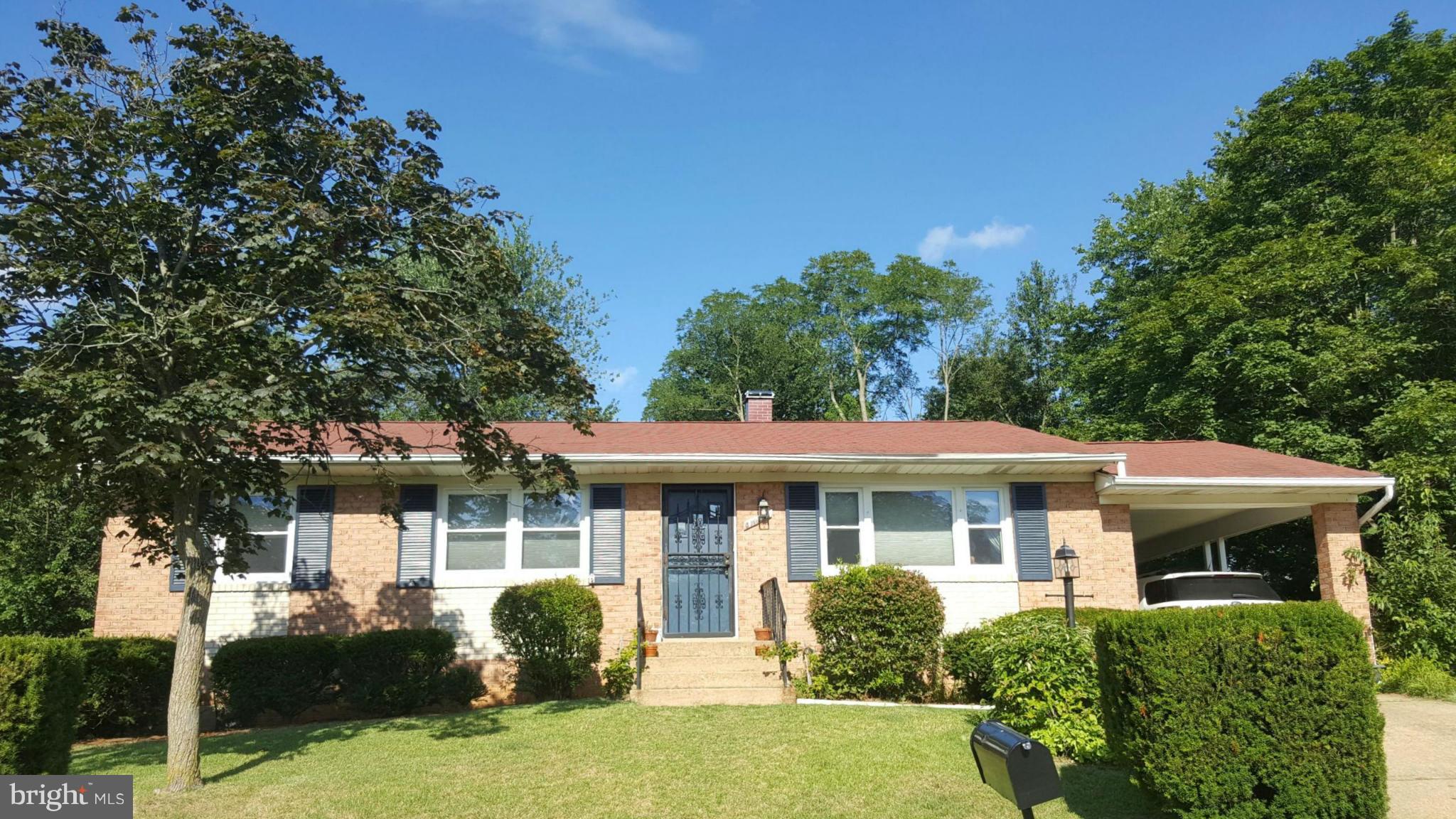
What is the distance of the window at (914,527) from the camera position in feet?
45.8

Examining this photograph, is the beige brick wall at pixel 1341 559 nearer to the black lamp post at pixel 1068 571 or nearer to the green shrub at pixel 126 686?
the black lamp post at pixel 1068 571

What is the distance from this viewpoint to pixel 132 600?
508 inches

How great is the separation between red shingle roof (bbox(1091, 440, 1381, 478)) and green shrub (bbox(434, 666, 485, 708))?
942cm

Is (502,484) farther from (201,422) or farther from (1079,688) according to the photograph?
(1079,688)

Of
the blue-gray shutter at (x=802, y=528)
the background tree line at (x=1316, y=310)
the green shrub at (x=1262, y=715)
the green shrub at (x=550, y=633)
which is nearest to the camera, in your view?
the green shrub at (x=1262, y=715)

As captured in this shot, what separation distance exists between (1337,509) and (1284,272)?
27.6 ft

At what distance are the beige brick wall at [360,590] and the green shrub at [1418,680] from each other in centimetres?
1266

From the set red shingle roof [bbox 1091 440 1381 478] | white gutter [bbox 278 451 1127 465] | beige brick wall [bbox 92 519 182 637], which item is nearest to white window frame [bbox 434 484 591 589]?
white gutter [bbox 278 451 1127 465]

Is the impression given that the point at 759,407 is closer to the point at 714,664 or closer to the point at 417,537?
the point at 714,664

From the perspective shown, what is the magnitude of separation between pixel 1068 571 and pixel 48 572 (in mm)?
17950

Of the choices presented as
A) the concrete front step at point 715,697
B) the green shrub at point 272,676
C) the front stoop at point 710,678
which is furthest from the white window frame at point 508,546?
the concrete front step at point 715,697

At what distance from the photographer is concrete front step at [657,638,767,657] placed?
489 inches

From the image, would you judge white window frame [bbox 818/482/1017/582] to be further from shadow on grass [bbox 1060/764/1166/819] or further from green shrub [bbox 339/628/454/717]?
shadow on grass [bbox 1060/764/1166/819]
